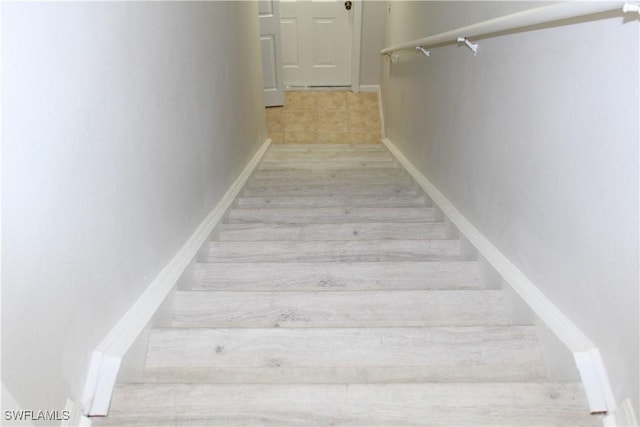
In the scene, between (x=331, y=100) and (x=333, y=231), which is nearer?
(x=333, y=231)

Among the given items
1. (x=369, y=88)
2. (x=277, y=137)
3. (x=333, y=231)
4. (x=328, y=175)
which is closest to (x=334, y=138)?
(x=277, y=137)

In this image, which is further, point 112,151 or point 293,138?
point 293,138

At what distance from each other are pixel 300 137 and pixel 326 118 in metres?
0.47

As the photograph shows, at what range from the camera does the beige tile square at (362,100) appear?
18.1 ft

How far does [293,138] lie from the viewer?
16.8ft

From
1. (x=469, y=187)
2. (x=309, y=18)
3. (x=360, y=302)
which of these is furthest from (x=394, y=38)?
(x=360, y=302)

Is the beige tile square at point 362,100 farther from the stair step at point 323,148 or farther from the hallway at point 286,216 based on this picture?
the hallway at point 286,216

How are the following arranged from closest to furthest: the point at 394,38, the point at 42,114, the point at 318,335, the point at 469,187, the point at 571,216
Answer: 1. the point at 42,114
2. the point at 571,216
3. the point at 318,335
4. the point at 469,187
5. the point at 394,38

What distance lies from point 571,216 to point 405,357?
54 centimetres

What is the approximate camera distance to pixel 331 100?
5.64 meters

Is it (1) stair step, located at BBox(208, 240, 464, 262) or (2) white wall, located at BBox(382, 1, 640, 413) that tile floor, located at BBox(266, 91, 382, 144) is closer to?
(2) white wall, located at BBox(382, 1, 640, 413)

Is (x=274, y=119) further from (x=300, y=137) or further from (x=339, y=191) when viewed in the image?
(x=339, y=191)

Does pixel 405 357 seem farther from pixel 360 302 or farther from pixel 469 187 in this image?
pixel 469 187

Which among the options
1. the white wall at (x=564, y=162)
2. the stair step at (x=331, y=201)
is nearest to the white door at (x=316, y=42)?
the stair step at (x=331, y=201)
